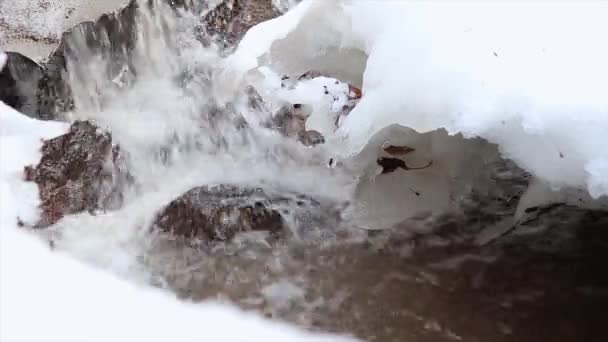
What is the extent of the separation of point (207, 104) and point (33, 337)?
73 centimetres

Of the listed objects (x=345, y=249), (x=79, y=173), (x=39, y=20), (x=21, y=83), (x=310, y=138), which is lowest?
(x=345, y=249)

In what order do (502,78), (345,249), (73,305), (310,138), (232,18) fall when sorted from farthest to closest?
(232,18), (310,138), (345,249), (73,305), (502,78)

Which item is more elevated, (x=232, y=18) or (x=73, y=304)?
(x=232, y=18)

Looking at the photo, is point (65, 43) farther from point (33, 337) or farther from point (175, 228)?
point (33, 337)

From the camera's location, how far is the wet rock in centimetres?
200

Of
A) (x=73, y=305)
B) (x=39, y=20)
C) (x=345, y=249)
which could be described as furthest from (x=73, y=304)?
(x=39, y=20)

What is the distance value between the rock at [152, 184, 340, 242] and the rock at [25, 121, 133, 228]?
16 centimetres

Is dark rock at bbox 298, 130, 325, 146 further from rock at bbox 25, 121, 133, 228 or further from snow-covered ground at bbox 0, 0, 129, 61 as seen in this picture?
snow-covered ground at bbox 0, 0, 129, 61

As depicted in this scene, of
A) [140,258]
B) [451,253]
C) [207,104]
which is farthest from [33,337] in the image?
[451,253]

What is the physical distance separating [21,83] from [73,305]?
68 centimetres

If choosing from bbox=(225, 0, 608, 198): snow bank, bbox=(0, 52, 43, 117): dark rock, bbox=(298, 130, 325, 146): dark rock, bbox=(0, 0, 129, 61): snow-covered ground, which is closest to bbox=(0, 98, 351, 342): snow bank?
bbox=(0, 52, 43, 117): dark rock

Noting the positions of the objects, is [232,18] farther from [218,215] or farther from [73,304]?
[73,304]

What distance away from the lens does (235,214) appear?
1801 millimetres

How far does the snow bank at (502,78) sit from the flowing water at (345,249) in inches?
10.2
